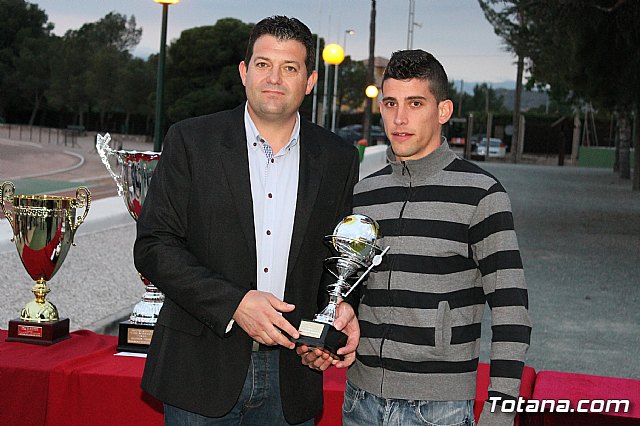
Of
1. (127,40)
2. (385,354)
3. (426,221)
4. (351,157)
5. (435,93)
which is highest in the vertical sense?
(127,40)

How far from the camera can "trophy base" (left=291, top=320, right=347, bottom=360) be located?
236cm

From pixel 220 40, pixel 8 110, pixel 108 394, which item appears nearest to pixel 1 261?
pixel 108 394

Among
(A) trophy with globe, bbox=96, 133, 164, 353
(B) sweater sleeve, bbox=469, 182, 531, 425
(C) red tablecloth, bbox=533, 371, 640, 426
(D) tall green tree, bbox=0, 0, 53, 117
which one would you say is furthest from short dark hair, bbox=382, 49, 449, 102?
(D) tall green tree, bbox=0, 0, 53, 117

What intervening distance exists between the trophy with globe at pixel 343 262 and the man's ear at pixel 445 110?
398 millimetres

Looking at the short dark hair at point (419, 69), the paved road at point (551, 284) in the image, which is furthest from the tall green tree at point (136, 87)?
the short dark hair at point (419, 69)

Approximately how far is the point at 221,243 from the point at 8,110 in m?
18.9

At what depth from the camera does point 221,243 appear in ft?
8.22

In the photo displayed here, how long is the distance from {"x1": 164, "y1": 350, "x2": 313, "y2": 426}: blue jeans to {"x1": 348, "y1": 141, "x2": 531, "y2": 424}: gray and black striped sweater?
0.93ft

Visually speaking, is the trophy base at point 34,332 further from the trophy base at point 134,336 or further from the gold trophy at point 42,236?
the trophy base at point 134,336

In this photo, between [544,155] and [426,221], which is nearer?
[426,221]

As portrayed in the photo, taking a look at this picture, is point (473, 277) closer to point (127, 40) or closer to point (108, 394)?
point (108, 394)

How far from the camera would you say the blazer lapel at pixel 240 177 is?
8.23 feet

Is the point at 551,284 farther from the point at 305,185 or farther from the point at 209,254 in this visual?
the point at 209,254

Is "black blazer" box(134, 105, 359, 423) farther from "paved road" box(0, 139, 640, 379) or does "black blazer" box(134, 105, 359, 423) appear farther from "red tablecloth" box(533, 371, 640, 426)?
"paved road" box(0, 139, 640, 379)
